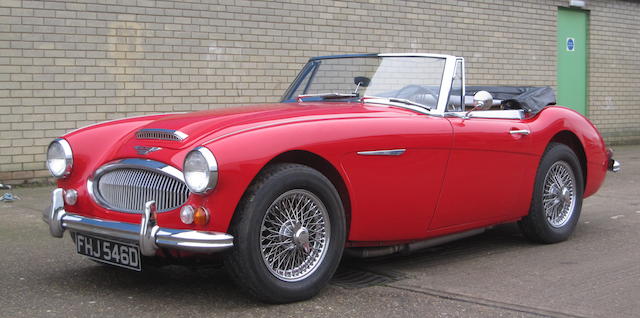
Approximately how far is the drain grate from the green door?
1166 centimetres

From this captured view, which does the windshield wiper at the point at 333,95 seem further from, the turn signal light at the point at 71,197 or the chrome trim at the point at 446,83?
the turn signal light at the point at 71,197

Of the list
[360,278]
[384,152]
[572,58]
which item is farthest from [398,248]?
[572,58]

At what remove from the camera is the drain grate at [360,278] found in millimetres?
4371

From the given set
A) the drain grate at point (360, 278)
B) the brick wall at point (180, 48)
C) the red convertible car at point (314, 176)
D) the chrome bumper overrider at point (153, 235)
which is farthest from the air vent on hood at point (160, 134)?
the brick wall at point (180, 48)

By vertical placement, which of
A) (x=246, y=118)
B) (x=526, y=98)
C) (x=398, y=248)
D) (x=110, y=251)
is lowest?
(x=398, y=248)

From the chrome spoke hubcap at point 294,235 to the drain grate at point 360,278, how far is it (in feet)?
1.38

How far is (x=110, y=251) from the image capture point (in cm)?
392

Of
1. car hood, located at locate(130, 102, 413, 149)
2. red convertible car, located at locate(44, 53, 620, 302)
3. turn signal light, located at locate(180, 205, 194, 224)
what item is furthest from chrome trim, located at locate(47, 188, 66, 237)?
turn signal light, located at locate(180, 205, 194, 224)

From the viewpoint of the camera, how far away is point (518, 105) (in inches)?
223

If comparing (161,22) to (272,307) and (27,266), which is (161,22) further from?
(272,307)

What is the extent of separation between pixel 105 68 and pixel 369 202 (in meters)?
6.18

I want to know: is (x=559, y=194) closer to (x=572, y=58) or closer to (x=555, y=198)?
(x=555, y=198)

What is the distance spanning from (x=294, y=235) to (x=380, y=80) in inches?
63.2

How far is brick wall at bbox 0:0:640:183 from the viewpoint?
898cm
